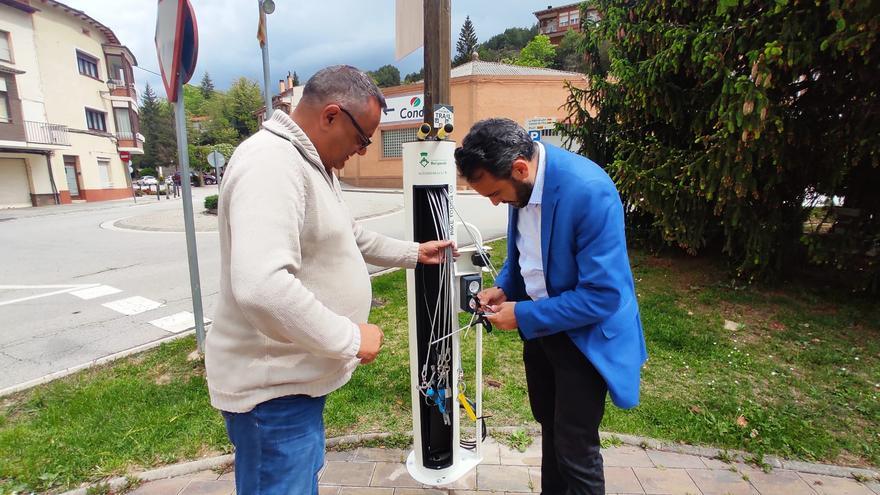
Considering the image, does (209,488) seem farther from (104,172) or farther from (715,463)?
(104,172)

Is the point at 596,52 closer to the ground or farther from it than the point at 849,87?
farther from it

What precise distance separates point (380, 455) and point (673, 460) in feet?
5.73

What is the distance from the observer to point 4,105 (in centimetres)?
2177

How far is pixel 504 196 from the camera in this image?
6.06ft

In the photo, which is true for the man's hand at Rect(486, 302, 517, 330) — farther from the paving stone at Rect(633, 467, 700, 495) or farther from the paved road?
the paved road

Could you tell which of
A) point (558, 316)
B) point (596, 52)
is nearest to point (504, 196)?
point (558, 316)

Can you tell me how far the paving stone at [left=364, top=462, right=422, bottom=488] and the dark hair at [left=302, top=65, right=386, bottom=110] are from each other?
6.73 ft

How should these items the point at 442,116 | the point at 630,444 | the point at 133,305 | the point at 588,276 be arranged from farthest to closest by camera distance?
1. the point at 133,305
2. the point at 630,444
3. the point at 442,116
4. the point at 588,276

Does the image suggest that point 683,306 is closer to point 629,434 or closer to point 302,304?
point 629,434

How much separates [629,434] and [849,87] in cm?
449

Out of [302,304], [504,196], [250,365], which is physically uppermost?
[504,196]

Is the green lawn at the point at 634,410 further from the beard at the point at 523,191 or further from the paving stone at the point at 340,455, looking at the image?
the beard at the point at 523,191

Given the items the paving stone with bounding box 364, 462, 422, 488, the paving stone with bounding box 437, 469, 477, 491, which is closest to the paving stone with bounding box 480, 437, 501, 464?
the paving stone with bounding box 437, 469, 477, 491

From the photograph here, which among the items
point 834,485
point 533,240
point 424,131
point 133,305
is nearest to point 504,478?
point 533,240
